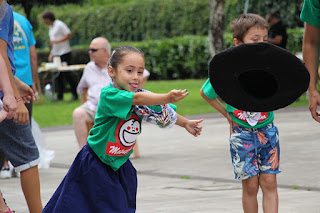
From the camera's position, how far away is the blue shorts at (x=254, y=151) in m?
4.73

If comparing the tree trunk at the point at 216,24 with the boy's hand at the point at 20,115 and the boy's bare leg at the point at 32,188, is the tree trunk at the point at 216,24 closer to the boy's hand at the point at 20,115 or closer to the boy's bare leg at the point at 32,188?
the boy's bare leg at the point at 32,188

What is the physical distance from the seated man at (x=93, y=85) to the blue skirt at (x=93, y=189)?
3.82 metres

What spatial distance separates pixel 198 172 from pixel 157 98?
3.69 meters

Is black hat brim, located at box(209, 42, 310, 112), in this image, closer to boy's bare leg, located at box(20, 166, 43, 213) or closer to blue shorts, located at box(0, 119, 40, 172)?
blue shorts, located at box(0, 119, 40, 172)

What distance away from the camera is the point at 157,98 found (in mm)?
3797

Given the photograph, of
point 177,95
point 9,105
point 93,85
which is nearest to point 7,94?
point 9,105

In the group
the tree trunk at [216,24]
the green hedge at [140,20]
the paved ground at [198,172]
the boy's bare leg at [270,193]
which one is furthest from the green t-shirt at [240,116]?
the green hedge at [140,20]

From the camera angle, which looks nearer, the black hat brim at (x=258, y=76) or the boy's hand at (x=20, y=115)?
the black hat brim at (x=258, y=76)

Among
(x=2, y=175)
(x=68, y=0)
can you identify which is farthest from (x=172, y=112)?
(x=68, y=0)

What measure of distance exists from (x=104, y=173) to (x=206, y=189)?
243 cm

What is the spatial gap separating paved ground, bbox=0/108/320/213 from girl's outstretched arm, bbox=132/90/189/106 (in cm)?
183

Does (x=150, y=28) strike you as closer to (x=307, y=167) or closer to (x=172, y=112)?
(x=307, y=167)

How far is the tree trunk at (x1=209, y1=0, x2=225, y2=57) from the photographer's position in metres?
15.9

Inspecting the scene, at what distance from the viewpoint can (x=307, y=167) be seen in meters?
7.28
